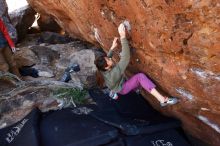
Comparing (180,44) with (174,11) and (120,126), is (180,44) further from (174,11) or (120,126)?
(120,126)

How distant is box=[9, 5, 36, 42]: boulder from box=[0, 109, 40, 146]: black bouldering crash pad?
5146 mm

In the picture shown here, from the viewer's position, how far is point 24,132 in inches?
265

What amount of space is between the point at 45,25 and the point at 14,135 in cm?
650

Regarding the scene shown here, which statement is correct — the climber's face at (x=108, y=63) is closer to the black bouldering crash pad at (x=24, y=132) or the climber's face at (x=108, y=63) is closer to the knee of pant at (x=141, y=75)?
the knee of pant at (x=141, y=75)

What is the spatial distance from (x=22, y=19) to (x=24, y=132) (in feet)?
19.7

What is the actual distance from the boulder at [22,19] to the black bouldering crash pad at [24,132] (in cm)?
515

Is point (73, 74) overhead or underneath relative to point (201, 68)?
underneath

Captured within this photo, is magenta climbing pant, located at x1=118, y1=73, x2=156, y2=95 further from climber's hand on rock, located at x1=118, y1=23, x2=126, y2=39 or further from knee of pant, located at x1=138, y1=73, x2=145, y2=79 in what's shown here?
climber's hand on rock, located at x1=118, y1=23, x2=126, y2=39

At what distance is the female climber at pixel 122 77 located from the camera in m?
6.10

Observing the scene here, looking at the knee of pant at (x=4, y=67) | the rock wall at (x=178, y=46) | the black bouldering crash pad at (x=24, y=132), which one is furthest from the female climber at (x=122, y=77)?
the knee of pant at (x=4, y=67)

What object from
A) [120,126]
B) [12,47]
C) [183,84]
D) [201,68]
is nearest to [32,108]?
[12,47]

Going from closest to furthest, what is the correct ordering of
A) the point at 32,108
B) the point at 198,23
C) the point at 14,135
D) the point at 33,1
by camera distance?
the point at 198,23
the point at 14,135
the point at 32,108
the point at 33,1

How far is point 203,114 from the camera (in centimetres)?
616

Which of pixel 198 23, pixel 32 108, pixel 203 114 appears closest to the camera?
pixel 198 23
